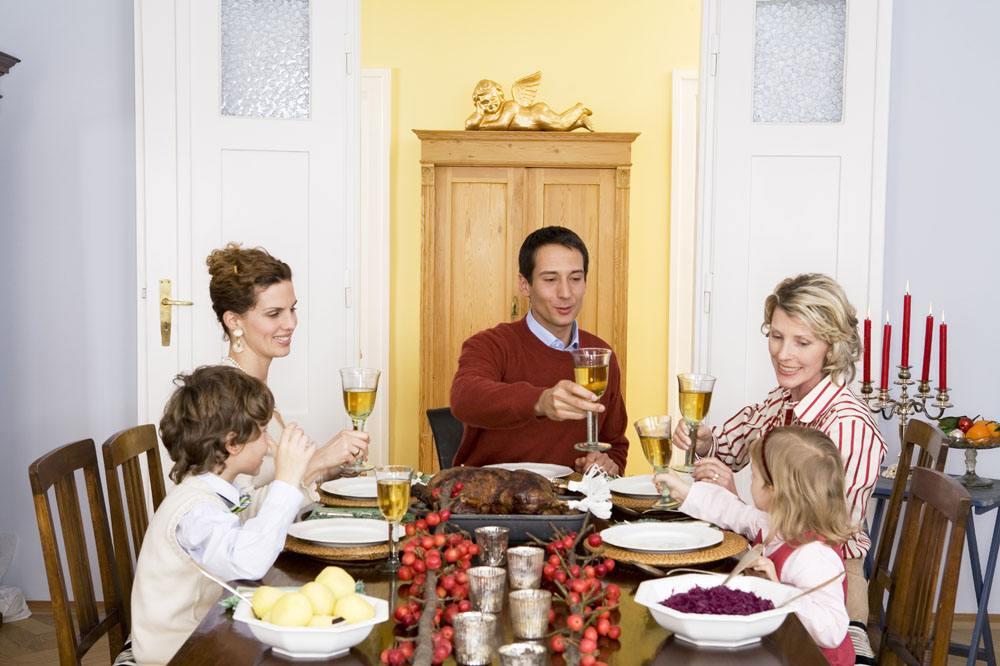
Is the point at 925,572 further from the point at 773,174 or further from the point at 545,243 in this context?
the point at 773,174

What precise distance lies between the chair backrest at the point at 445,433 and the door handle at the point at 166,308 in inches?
35.8

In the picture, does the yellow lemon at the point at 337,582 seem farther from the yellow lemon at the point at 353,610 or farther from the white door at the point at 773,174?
the white door at the point at 773,174

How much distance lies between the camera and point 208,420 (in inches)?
75.5

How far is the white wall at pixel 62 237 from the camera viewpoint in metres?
3.79

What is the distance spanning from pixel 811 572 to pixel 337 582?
773mm

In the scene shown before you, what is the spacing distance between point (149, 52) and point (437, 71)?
243 cm

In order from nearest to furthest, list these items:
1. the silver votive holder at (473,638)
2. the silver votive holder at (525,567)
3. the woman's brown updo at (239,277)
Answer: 1. the silver votive holder at (473,638)
2. the silver votive holder at (525,567)
3. the woman's brown updo at (239,277)

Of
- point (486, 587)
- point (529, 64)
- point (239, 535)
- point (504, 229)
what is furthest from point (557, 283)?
point (529, 64)

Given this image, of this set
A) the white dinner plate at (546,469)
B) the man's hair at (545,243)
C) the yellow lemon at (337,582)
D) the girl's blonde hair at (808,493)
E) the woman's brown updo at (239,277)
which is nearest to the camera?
the yellow lemon at (337,582)

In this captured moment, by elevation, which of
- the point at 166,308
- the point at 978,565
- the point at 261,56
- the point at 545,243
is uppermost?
the point at 261,56

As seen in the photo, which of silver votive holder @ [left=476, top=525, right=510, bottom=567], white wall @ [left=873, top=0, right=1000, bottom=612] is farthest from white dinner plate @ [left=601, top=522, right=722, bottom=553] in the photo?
white wall @ [left=873, top=0, right=1000, bottom=612]

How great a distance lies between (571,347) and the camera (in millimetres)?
3064

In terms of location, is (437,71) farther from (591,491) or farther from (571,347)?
(591,491)

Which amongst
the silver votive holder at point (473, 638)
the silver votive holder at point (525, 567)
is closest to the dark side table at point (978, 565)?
the silver votive holder at point (525, 567)
